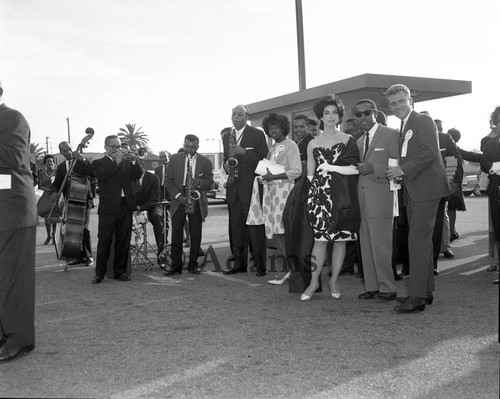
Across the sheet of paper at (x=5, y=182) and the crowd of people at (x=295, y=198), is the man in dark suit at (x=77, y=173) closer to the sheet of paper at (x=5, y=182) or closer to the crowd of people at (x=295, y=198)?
the crowd of people at (x=295, y=198)

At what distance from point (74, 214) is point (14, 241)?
4.13m

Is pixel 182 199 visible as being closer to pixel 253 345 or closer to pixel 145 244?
pixel 145 244

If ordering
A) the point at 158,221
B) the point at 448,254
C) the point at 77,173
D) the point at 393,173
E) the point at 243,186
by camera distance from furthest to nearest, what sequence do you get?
the point at 158,221, the point at 448,254, the point at 77,173, the point at 243,186, the point at 393,173

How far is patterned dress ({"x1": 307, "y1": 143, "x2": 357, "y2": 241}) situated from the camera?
247 inches

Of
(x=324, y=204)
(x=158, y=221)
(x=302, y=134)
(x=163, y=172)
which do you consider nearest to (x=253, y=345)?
(x=324, y=204)

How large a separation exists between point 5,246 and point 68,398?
1.48 metres

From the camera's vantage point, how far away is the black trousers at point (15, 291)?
14.8ft

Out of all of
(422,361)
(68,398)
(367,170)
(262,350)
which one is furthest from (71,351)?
(367,170)

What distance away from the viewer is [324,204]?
20.8ft

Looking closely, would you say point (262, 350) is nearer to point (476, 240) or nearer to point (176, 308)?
point (176, 308)

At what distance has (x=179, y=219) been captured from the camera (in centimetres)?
859

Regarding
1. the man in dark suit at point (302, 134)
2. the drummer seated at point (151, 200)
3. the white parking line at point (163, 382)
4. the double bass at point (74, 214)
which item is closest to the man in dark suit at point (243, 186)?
the man in dark suit at point (302, 134)

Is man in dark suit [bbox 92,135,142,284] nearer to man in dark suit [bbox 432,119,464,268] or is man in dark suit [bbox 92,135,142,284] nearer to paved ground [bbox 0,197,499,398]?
paved ground [bbox 0,197,499,398]

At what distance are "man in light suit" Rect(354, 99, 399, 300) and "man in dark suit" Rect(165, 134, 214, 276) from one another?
2.92m
